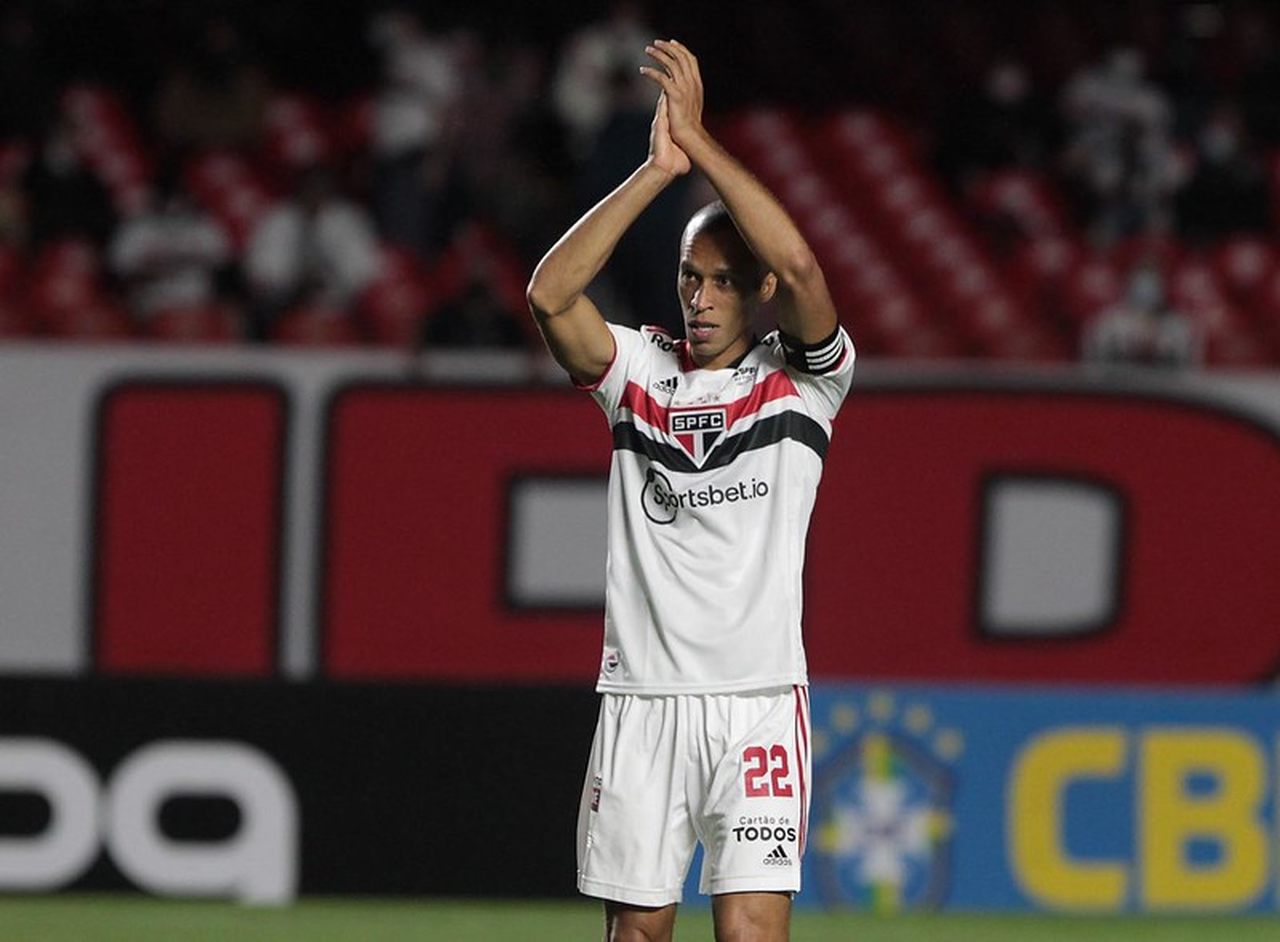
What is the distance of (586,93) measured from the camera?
13297 mm

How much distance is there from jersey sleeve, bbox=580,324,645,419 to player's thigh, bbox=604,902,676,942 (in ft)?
3.39

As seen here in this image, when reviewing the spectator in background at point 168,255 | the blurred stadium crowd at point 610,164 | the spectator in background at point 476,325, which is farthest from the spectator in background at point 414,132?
the spectator in background at point 476,325

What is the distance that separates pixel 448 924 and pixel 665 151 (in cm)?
411

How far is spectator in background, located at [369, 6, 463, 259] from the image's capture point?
1232cm

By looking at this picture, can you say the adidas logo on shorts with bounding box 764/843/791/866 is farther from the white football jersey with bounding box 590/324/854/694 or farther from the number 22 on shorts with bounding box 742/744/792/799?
the white football jersey with bounding box 590/324/854/694

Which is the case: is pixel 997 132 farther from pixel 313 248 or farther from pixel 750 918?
pixel 750 918

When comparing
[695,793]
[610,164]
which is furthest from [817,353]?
[610,164]

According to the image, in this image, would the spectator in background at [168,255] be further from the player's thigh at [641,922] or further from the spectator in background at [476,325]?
the player's thigh at [641,922]

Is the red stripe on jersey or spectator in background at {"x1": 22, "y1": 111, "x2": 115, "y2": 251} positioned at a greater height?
spectator in background at {"x1": 22, "y1": 111, "x2": 115, "y2": 251}

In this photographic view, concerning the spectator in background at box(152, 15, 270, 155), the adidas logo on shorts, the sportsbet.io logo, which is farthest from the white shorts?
the spectator in background at box(152, 15, 270, 155)

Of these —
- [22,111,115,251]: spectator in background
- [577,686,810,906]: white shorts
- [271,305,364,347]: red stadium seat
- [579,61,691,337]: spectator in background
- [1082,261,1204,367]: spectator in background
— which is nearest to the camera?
[577,686,810,906]: white shorts

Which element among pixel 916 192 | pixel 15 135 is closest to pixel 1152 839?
pixel 916 192

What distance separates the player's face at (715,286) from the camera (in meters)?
4.69

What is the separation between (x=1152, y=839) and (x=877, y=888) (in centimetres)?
103
